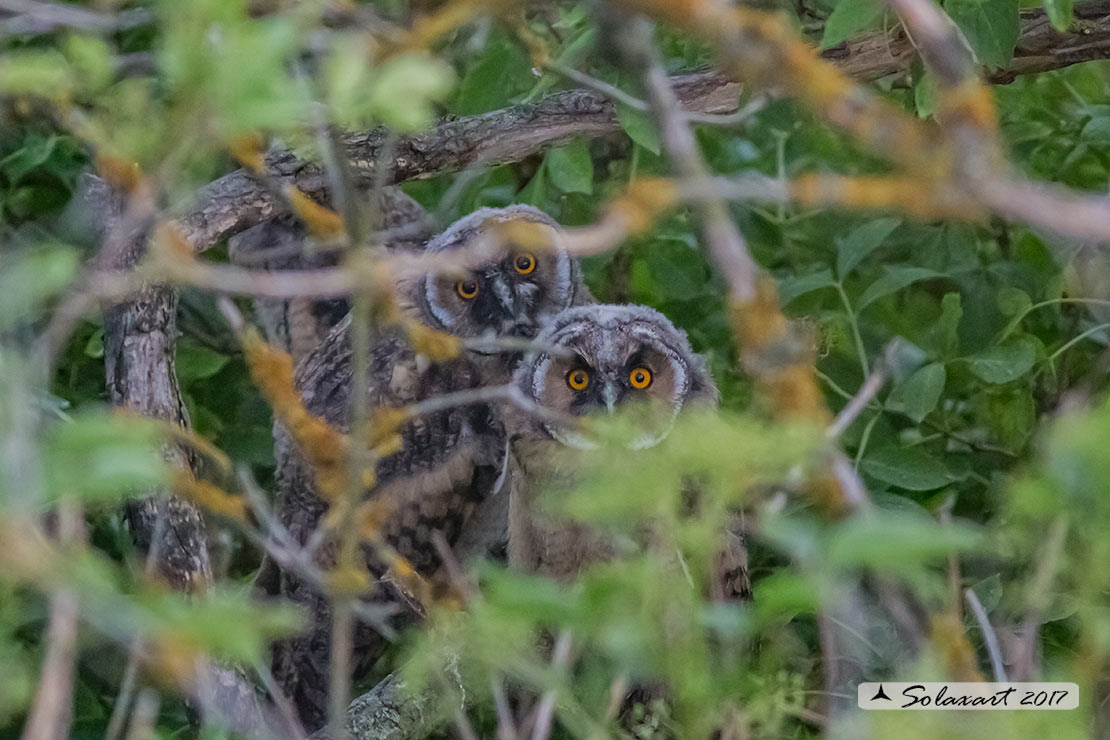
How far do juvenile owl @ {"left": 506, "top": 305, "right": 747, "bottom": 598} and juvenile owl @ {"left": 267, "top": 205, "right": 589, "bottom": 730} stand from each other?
373 millimetres

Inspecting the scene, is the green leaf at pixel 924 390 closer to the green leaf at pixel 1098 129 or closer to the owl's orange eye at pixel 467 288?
the green leaf at pixel 1098 129

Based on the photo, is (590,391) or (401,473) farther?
(401,473)

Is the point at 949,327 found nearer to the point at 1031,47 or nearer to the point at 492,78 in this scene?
the point at 1031,47

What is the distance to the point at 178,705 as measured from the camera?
2.62 meters

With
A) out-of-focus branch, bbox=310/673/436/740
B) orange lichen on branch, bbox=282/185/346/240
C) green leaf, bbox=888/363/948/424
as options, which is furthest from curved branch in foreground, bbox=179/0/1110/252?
orange lichen on branch, bbox=282/185/346/240

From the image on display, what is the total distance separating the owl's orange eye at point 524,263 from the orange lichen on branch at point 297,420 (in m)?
1.97

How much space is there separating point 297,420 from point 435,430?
6.62 feet

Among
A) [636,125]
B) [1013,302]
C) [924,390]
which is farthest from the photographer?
[1013,302]

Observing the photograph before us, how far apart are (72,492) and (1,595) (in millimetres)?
190

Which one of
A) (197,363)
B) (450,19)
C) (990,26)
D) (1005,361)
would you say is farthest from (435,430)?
(450,19)

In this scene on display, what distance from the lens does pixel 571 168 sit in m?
2.70

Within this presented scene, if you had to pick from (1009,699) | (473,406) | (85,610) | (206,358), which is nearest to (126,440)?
(85,610)

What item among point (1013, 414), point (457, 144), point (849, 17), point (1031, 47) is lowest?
point (1013, 414)

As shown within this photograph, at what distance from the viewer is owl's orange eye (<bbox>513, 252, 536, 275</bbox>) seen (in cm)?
331
